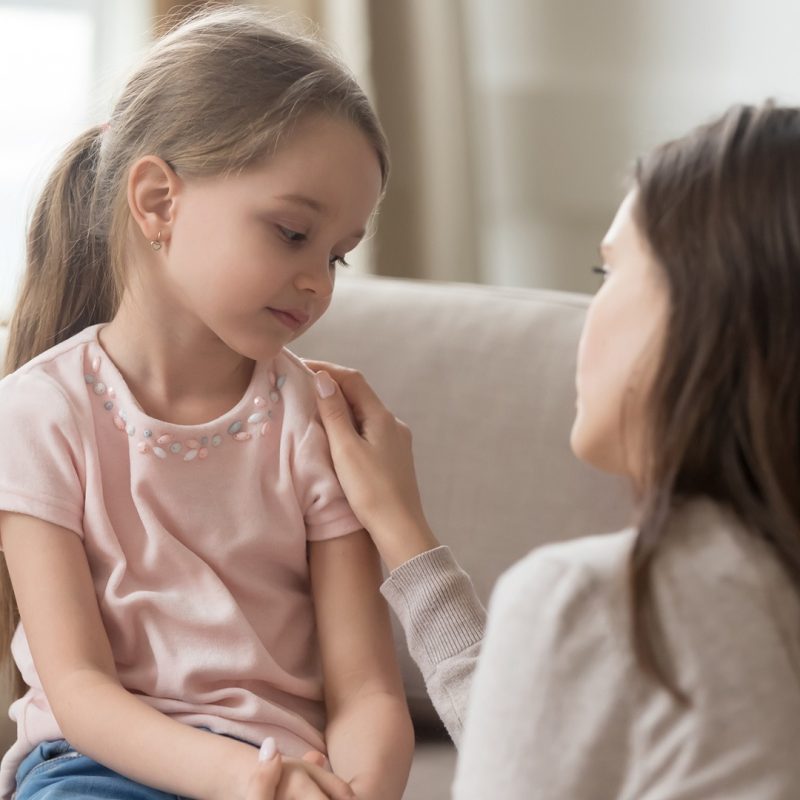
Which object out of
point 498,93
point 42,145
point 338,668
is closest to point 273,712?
point 338,668

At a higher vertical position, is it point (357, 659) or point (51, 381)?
point (51, 381)

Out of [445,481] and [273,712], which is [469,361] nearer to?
[445,481]

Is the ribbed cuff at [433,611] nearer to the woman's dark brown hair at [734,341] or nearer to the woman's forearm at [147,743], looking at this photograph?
the woman's forearm at [147,743]

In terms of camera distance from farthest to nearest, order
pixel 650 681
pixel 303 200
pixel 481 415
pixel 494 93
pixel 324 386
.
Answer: pixel 494 93
pixel 481 415
pixel 324 386
pixel 303 200
pixel 650 681

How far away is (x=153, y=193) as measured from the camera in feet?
4.11

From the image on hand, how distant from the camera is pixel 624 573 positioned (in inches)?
30.1

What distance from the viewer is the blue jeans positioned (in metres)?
1.17

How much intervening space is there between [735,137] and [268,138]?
20.4 inches

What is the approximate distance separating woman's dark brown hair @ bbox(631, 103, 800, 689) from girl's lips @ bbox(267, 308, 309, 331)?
1.63ft

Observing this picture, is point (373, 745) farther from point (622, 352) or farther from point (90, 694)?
point (622, 352)

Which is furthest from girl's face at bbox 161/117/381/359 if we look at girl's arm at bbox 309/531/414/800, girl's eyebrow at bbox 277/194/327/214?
girl's arm at bbox 309/531/414/800

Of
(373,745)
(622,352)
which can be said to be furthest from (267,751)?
(622,352)

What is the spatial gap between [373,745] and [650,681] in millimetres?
510

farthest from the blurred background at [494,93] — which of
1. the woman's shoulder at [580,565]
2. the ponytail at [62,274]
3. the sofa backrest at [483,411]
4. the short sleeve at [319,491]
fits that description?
the woman's shoulder at [580,565]
